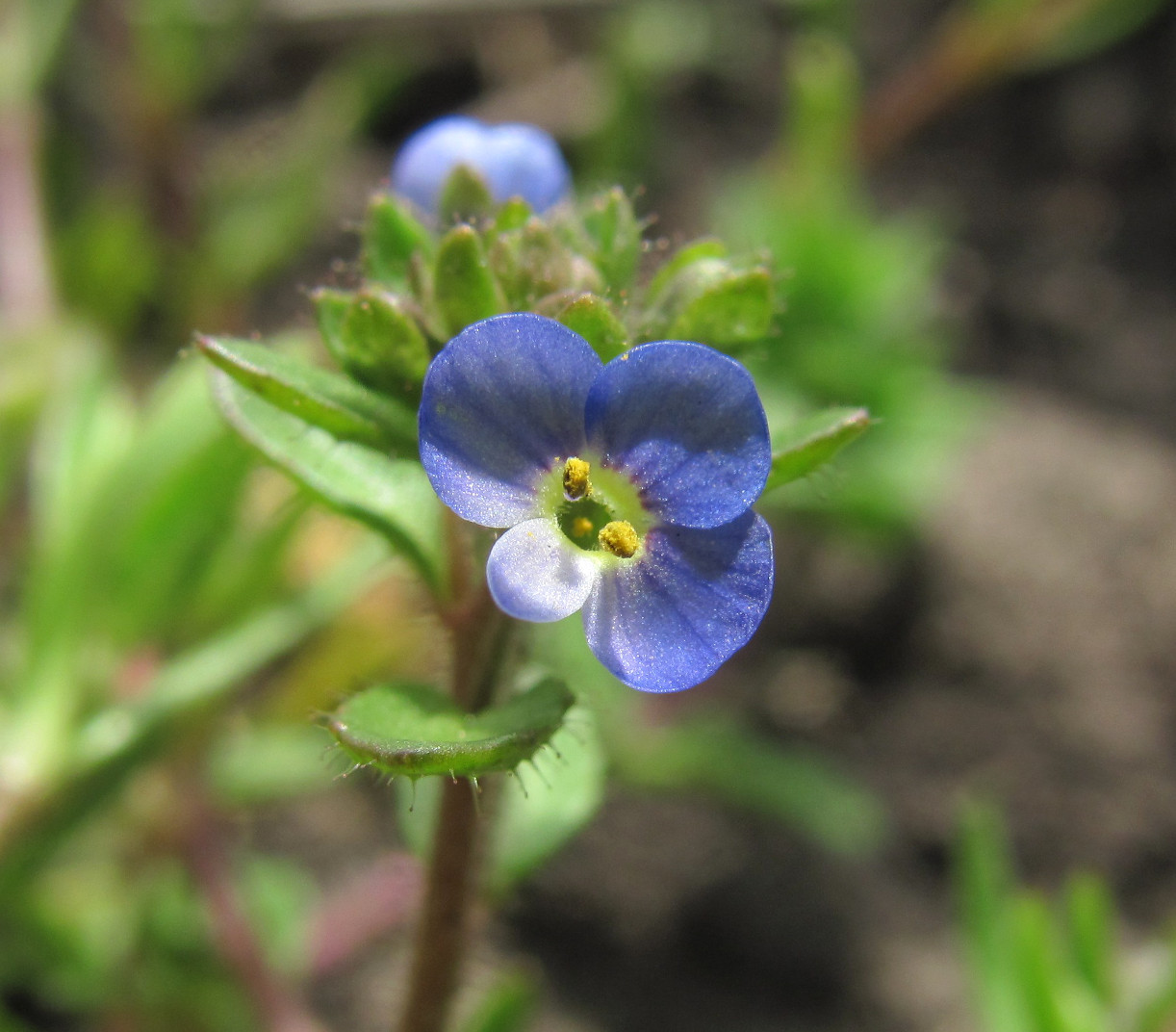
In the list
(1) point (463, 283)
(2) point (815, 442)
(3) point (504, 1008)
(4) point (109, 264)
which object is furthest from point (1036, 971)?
(4) point (109, 264)

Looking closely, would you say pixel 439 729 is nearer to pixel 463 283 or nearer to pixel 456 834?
pixel 456 834

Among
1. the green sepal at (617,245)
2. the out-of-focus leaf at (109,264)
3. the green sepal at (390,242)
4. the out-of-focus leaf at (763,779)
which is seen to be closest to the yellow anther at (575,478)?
the green sepal at (617,245)

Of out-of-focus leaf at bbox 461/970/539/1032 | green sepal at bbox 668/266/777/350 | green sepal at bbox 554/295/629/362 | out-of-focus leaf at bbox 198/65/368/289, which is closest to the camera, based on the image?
green sepal at bbox 554/295/629/362

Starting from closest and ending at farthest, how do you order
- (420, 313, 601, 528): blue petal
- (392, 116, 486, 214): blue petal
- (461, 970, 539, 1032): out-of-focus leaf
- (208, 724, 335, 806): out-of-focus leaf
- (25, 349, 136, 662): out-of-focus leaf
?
(420, 313, 601, 528): blue petal → (392, 116, 486, 214): blue petal → (461, 970, 539, 1032): out-of-focus leaf → (25, 349, 136, 662): out-of-focus leaf → (208, 724, 335, 806): out-of-focus leaf

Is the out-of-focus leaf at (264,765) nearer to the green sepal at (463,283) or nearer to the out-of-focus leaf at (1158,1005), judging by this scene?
the green sepal at (463,283)

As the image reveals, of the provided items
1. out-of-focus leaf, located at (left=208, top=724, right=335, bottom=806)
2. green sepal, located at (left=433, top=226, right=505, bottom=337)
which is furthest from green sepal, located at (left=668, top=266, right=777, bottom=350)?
out-of-focus leaf, located at (left=208, top=724, right=335, bottom=806)

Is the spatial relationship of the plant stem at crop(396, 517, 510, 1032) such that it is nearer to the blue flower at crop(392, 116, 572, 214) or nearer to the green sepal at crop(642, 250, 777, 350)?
the green sepal at crop(642, 250, 777, 350)
